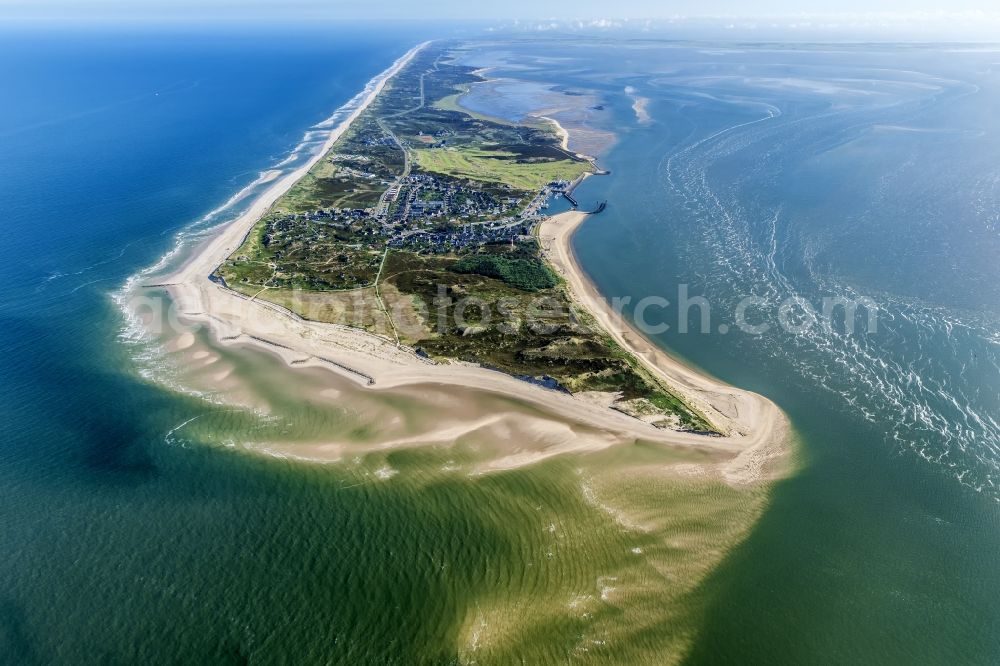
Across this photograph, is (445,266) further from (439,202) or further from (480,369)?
(439,202)

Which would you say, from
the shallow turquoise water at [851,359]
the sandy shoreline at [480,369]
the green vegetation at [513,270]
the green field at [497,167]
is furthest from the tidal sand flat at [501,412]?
the green field at [497,167]

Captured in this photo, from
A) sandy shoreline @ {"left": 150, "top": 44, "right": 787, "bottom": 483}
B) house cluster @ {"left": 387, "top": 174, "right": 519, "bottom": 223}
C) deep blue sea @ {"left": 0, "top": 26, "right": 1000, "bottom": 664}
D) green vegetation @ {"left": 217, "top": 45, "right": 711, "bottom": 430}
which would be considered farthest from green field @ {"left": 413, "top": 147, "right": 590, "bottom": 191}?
sandy shoreline @ {"left": 150, "top": 44, "right": 787, "bottom": 483}

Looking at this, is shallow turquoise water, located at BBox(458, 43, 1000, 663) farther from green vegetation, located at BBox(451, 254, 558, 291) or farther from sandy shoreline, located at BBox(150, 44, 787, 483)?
green vegetation, located at BBox(451, 254, 558, 291)

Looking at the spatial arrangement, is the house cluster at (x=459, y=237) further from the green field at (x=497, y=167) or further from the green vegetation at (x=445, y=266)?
the green field at (x=497, y=167)

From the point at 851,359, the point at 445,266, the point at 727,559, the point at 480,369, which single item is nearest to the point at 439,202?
the point at 445,266

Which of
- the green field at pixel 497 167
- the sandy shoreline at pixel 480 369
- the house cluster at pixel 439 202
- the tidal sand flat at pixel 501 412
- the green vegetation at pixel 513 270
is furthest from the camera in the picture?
the green field at pixel 497 167

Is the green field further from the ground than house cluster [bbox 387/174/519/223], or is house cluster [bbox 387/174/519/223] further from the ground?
the green field
